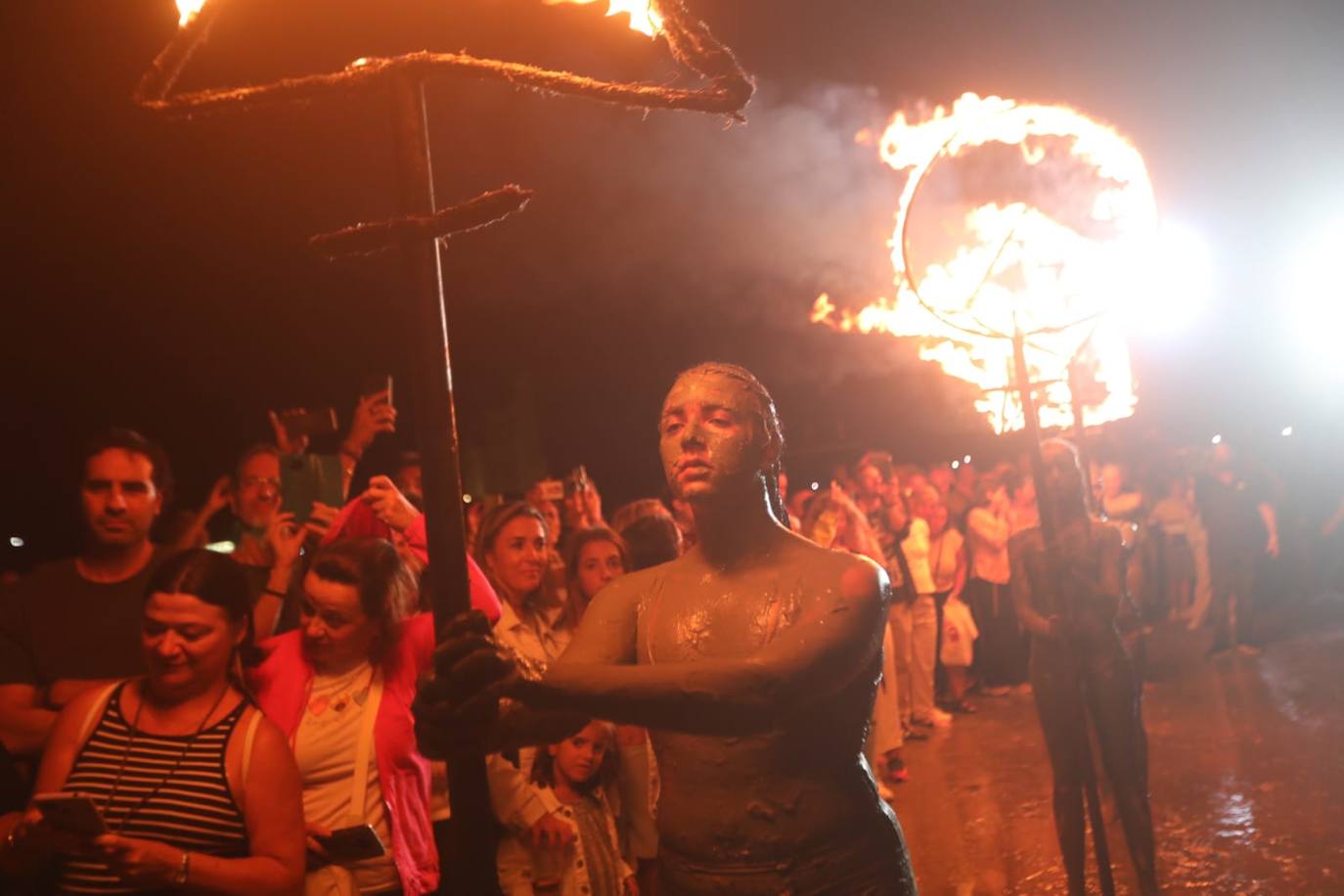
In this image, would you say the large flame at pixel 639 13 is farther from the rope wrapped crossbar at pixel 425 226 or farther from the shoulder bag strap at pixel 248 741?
the shoulder bag strap at pixel 248 741

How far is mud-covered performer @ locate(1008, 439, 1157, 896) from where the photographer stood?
5562 millimetres

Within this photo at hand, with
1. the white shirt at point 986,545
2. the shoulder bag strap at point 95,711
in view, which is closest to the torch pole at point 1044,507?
the shoulder bag strap at point 95,711

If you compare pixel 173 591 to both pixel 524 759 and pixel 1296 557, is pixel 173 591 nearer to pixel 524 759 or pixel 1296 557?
pixel 524 759

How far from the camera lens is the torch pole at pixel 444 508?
185cm

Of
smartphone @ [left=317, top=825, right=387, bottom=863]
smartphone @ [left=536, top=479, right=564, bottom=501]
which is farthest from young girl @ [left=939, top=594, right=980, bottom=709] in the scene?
smartphone @ [left=317, top=825, right=387, bottom=863]

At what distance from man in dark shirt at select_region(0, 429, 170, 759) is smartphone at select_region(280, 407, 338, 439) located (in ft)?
3.38

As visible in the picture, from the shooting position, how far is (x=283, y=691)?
148 inches

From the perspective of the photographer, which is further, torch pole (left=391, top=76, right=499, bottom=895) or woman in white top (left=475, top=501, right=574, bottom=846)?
woman in white top (left=475, top=501, right=574, bottom=846)

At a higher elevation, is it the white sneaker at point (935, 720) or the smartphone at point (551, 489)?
the smartphone at point (551, 489)

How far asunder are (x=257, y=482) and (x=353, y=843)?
2374 mm

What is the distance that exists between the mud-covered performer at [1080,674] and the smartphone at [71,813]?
417 centimetres

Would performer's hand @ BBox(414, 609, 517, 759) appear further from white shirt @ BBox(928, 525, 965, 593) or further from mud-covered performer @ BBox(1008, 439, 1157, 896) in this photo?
white shirt @ BBox(928, 525, 965, 593)

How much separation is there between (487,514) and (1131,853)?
3788mm

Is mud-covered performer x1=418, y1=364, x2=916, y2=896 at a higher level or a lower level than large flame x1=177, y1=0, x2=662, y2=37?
lower
